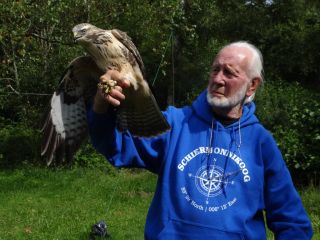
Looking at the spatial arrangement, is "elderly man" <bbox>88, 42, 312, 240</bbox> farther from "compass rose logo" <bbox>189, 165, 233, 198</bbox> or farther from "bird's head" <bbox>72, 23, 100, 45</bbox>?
"bird's head" <bbox>72, 23, 100, 45</bbox>

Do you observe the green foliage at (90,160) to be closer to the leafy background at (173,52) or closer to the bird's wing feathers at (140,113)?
the leafy background at (173,52)

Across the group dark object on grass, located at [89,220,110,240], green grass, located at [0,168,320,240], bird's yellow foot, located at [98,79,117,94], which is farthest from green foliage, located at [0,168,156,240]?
bird's yellow foot, located at [98,79,117,94]

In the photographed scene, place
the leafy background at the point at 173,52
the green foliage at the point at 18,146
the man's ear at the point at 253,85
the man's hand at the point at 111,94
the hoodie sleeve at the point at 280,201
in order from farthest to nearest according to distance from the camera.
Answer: the green foliage at the point at 18,146, the leafy background at the point at 173,52, the man's ear at the point at 253,85, the hoodie sleeve at the point at 280,201, the man's hand at the point at 111,94

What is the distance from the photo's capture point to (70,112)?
296cm

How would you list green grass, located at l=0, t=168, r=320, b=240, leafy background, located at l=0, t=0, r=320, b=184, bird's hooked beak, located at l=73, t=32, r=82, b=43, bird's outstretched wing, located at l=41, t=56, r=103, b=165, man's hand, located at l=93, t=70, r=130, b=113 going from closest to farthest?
man's hand, located at l=93, t=70, r=130, b=113 < bird's outstretched wing, located at l=41, t=56, r=103, b=165 < bird's hooked beak, located at l=73, t=32, r=82, b=43 < green grass, located at l=0, t=168, r=320, b=240 < leafy background, located at l=0, t=0, r=320, b=184

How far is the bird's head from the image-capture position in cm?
326

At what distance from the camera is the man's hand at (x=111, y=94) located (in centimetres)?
225

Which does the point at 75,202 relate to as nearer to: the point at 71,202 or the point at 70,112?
the point at 71,202

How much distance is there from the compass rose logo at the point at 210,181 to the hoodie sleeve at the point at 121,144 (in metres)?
0.20

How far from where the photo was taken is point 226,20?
1653 centimetres

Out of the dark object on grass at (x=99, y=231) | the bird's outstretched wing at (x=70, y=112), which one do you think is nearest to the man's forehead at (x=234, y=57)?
the bird's outstretched wing at (x=70, y=112)

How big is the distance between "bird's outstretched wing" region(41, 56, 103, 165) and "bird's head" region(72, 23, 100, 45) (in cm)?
34

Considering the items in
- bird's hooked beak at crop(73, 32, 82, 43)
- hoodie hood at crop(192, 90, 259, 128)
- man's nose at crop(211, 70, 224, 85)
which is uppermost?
man's nose at crop(211, 70, 224, 85)

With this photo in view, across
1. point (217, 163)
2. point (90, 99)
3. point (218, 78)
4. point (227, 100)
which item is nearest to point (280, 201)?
point (217, 163)
